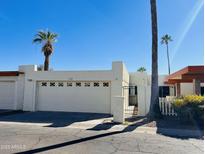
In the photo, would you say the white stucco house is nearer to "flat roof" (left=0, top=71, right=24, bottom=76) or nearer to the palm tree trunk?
"flat roof" (left=0, top=71, right=24, bottom=76)

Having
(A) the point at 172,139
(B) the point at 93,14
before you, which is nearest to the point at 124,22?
(B) the point at 93,14

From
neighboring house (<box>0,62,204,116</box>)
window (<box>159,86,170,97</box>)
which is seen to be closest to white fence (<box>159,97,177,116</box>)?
neighboring house (<box>0,62,204,116</box>)

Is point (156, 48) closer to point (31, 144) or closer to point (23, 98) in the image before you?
point (31, 144)

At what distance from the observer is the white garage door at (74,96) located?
50.3 ft

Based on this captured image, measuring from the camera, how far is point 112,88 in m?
14.7

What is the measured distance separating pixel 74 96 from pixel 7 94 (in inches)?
223

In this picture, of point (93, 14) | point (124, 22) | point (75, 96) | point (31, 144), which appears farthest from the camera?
point (75, 96)

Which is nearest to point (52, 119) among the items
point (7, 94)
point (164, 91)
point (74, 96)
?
point (74, 96)

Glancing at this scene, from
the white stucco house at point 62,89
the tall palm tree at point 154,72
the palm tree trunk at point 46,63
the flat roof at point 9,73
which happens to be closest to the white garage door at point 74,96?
the white stucco house at point 62,89

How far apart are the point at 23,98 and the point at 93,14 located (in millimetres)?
8585

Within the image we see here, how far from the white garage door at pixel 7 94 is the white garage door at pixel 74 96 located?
226 centimetres

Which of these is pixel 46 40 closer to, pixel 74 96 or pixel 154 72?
pixel 74 96

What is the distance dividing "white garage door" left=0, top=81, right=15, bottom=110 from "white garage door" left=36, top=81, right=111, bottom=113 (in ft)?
7.40

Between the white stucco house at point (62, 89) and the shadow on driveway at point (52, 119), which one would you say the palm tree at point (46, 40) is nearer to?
the white stucco house at point (62, 89)
